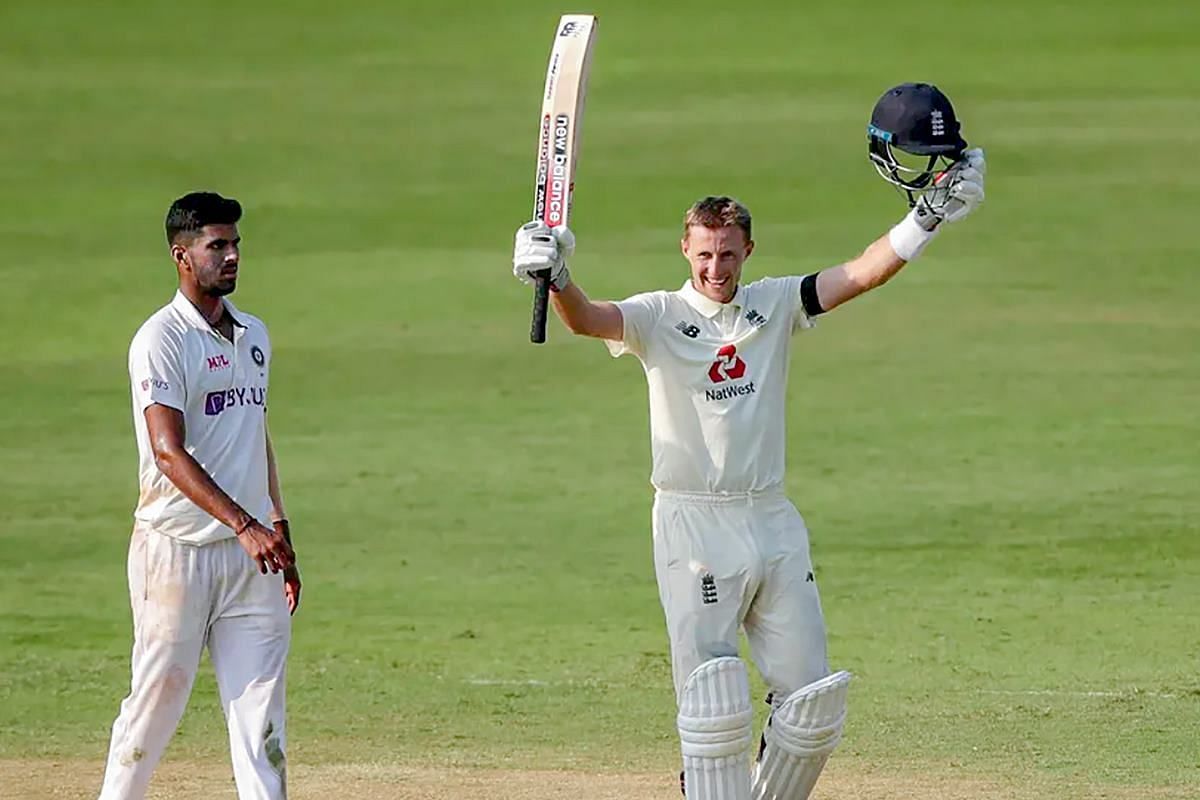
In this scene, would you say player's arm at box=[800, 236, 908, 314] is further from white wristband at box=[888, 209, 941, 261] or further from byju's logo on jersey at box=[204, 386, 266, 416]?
byju's logo on jersey at box=[204, 386, 266, 416]

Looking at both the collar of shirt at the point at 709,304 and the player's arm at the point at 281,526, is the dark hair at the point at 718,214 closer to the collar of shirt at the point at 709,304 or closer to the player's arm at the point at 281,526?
the collar of shirt at the point at 709,304

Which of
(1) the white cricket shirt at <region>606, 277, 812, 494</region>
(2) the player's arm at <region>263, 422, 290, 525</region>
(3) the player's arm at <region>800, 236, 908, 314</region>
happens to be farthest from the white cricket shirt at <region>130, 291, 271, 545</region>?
(3) the player's arm at <region>800, 236, 908, 314</region>

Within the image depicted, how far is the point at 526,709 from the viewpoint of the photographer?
31.4 feet

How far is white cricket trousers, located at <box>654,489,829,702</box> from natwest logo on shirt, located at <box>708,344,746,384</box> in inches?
13.2

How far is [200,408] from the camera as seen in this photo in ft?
22.4

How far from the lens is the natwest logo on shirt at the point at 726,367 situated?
706cm

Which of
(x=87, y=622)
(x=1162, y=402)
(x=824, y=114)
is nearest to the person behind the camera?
(x=87, y=622)

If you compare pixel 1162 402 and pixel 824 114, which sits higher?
pixel 824 114

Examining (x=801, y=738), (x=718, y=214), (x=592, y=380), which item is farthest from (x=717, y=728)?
(x=592, y=380)

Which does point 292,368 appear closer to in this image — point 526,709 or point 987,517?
point 987,517

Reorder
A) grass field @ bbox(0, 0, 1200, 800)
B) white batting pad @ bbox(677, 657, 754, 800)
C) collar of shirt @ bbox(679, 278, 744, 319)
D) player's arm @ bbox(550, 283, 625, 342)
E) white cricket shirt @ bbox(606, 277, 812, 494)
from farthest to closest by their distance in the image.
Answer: grass field @ bbox(0, 0, 1200, 800)
collar of shirt @ bbox(679, 278, 744, 319)
white cricket shirt @ bbox(606, 277, 812, 494)
player's arm @ bbox(550, 283, 625, 342)
white batting pad @ bbox(677, 657, 754, 800)

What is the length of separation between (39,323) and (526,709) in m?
9.42

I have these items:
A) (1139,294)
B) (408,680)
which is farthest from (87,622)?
(1139,294)

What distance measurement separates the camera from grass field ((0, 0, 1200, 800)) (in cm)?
941
